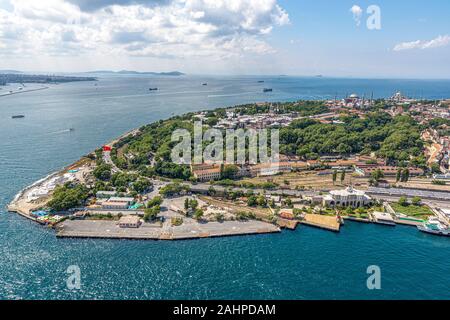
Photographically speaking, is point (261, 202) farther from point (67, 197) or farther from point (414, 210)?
point (67, 197)

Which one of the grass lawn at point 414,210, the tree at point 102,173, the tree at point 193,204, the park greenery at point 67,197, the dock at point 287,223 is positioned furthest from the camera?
the tree at point 102,173

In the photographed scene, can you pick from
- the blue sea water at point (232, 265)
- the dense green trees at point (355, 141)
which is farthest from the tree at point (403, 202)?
the dense green trees at point (355, 141)

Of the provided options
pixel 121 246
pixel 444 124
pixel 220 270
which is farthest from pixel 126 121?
pixel 444 124

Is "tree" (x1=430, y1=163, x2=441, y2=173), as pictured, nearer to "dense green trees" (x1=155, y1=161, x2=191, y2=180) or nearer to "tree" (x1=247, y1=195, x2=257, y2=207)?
"tree" (x1=247, y1=195, x2=257, y2=207)

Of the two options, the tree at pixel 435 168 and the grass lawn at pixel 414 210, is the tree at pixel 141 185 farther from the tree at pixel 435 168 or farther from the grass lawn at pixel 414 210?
the tree at pixel 435 168

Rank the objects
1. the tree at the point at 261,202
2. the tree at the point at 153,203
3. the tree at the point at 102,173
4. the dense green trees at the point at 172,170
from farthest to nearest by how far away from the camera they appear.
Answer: the dense green trees at the point at 172,170 < the tree at the point at 102,173 < the tree at the point at 261,202 < the tree at the point at 153,203

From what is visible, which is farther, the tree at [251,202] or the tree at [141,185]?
the tree at [141,185]

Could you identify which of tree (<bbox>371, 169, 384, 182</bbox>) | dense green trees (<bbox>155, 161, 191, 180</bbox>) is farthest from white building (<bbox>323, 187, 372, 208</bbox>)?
dense green trees (<bbox>155, 161, 191, 180</bbox>)

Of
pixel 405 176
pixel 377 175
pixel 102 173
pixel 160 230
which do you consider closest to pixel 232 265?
pixel 160 230

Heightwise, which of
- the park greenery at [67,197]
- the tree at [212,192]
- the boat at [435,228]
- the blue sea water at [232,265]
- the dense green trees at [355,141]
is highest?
the dense green trees at [355,141]
